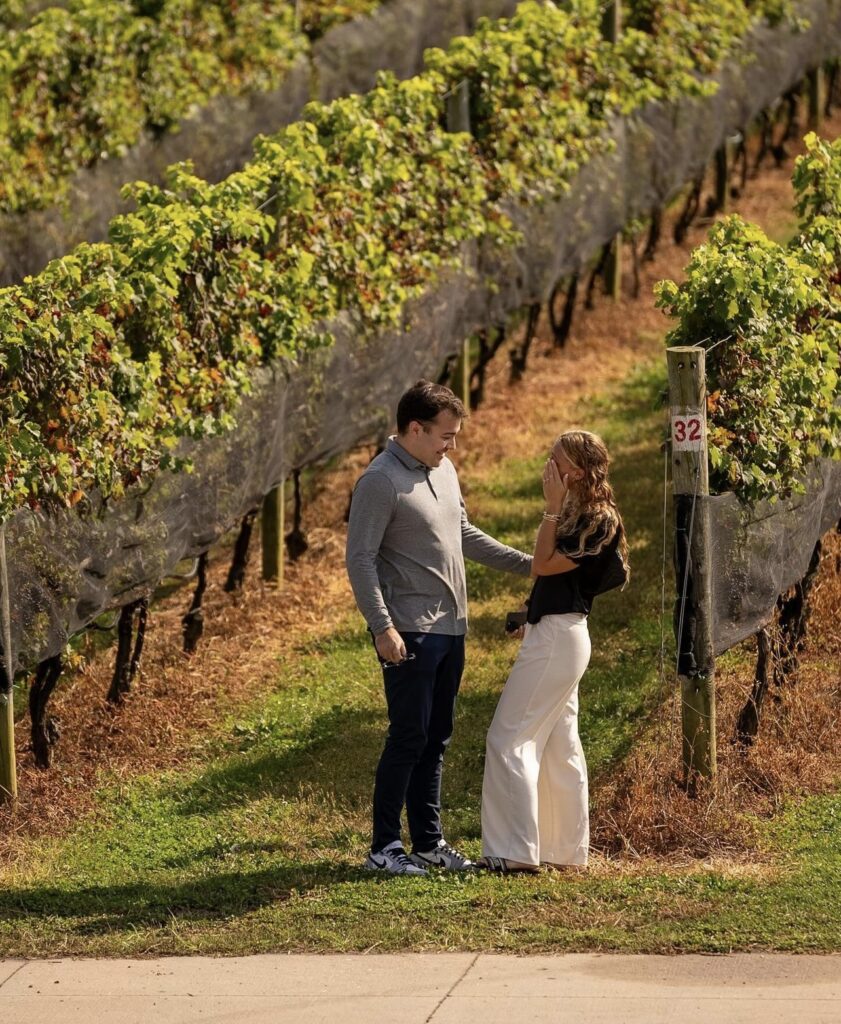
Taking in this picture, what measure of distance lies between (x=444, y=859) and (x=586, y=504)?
148 cm

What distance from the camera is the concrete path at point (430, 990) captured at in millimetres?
5859

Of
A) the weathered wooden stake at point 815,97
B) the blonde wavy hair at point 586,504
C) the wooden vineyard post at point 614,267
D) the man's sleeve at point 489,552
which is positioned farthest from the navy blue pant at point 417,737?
the weathered wooden stake at point 815,97

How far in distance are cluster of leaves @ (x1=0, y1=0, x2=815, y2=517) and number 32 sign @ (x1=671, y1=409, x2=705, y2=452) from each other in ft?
8.02

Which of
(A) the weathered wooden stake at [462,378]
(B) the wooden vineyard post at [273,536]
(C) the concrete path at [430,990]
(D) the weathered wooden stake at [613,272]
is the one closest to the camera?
(C) the concrete path at [430,990]

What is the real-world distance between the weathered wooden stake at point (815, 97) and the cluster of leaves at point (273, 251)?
268 inches

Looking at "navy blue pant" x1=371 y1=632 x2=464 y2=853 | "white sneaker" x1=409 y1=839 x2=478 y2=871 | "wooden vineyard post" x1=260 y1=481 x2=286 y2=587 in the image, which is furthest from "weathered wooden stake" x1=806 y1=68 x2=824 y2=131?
"white sneaker" x1=409 y1=839 x2=478 y2=871

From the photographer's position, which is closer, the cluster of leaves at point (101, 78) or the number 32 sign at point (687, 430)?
the number 32 sign at point (687, 430)

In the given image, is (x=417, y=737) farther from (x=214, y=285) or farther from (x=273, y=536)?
(x=273, y=536)

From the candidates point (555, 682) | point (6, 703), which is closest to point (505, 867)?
point (555, 682)

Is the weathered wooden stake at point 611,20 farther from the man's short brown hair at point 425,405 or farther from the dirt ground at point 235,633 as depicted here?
the man's short brown hair at point 425,405

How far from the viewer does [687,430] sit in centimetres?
740

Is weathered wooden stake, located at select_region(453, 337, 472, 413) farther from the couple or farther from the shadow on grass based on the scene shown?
the shadow on grass

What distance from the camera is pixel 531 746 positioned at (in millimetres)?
7070

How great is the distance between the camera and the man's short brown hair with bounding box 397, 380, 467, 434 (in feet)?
22.7
